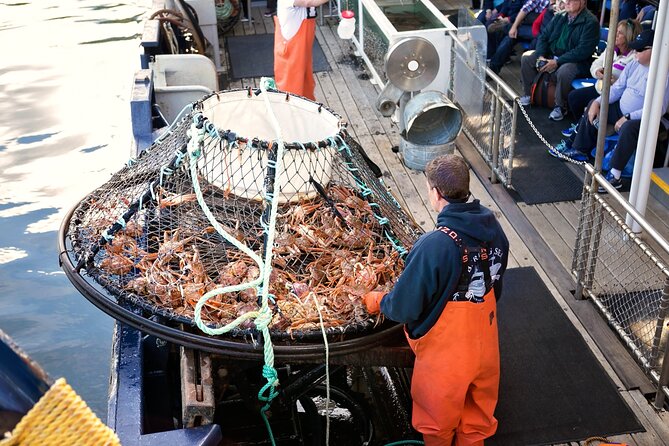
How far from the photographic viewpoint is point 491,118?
6715mm

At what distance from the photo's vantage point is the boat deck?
445cm

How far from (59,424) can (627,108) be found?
20.2 ft

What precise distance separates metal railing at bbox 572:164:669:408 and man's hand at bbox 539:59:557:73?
2798 mm

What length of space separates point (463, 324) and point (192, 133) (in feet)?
5.09

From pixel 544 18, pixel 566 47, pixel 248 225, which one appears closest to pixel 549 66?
pixel 566 47

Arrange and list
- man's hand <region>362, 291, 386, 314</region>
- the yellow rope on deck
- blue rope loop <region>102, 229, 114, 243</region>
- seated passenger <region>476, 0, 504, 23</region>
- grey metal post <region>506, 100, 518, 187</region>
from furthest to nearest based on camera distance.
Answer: seated passenger <region>476, 0, 504, 23</region>, grey metal post <region>506, 100, 518, 187</region>, blue rope loop <region>102, 229, 114, 243</region>, man's hand <region>362, 291, 386, 314</region>, the yellow rope on deck

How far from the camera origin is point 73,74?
14164mm

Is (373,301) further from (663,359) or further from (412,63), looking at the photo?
(412,63)

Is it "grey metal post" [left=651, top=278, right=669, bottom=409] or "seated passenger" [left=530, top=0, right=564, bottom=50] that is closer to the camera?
"grey metal post" [left=651, top=278, right=669, bottom=409]

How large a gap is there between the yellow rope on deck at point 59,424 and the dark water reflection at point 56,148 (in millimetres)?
6423

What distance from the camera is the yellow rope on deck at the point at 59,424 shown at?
1.17 metres

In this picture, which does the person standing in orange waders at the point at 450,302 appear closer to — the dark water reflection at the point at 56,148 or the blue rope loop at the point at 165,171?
the blue rope loop at the point at 165,171

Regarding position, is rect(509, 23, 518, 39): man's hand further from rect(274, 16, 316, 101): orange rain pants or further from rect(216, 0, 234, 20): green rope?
rect(216, 0, 234, 20): green rope

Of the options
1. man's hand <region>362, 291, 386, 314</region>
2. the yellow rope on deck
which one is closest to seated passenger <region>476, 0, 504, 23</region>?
man's hand <region>362, 291, 386, 314</region>
